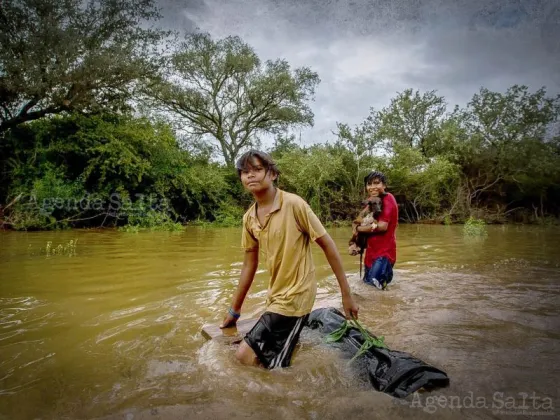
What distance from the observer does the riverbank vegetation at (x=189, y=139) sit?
1134 centimetres

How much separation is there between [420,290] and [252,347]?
9.78 ft

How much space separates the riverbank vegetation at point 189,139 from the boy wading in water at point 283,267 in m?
10.9

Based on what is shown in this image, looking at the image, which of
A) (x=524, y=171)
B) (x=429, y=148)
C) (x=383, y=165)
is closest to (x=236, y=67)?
(x=383, y=165)

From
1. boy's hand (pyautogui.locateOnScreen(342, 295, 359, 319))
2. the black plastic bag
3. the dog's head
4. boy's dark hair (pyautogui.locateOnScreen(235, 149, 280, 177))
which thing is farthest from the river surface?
boy's dark hair (pyautogui.locateOnScreen(235, 149, 280, 177))

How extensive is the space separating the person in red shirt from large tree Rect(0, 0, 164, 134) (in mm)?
11656

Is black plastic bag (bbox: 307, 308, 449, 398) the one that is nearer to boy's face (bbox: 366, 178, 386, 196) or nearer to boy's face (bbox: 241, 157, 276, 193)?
boy's face (bbox: 241, 157, 276, 193)

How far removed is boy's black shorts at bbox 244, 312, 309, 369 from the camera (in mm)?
2264

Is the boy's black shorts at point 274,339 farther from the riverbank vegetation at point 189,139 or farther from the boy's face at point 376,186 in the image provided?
the riverbank vegetation at point 189,139

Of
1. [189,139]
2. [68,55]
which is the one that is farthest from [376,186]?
[189,139]

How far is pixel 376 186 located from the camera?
4.21 meters

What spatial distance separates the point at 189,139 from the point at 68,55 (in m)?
11.2

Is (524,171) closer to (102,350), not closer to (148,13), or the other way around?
(148,13)

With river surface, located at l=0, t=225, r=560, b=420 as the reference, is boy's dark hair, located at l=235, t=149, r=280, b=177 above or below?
above

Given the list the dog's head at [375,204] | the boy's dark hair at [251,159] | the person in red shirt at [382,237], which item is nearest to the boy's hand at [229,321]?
the boy's dark hair at [251,159]
